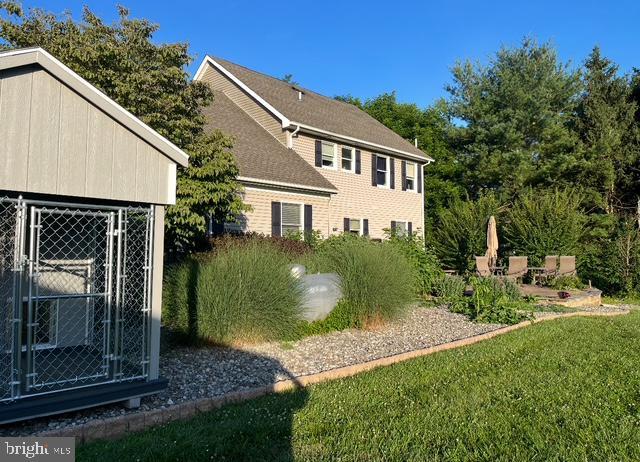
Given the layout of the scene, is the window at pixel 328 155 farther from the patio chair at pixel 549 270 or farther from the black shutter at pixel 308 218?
the patio chair at pixel 549 270

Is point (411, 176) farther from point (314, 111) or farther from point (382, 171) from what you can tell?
point (314, 111)

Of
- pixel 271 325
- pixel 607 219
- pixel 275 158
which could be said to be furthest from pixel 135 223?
pixel 607 219

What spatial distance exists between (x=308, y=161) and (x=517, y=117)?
45.4 ft

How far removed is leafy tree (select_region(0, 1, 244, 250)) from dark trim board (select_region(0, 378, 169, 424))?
509cm

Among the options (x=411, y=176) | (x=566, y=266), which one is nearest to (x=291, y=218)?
(x=566, y=266)

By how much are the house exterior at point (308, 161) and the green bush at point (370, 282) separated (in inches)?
223

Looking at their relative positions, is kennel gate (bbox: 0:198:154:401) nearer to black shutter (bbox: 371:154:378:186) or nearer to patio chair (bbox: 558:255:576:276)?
patio chair (bbox: 558:255:576:276)

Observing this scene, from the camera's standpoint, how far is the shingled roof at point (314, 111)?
1930cm

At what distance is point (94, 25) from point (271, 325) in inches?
Result: 297

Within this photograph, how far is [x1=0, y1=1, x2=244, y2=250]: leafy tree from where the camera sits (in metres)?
9.40

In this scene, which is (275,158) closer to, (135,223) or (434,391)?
(135,223)

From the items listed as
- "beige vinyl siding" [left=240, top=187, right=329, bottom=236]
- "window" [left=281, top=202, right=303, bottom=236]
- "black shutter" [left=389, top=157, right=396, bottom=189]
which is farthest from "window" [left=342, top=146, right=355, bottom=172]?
"window" [left=281, top=202, right=303, bottom=236]

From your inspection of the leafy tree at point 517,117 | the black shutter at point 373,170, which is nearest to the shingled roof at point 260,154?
the black shutter at point 373,170

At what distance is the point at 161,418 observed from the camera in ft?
14.3
